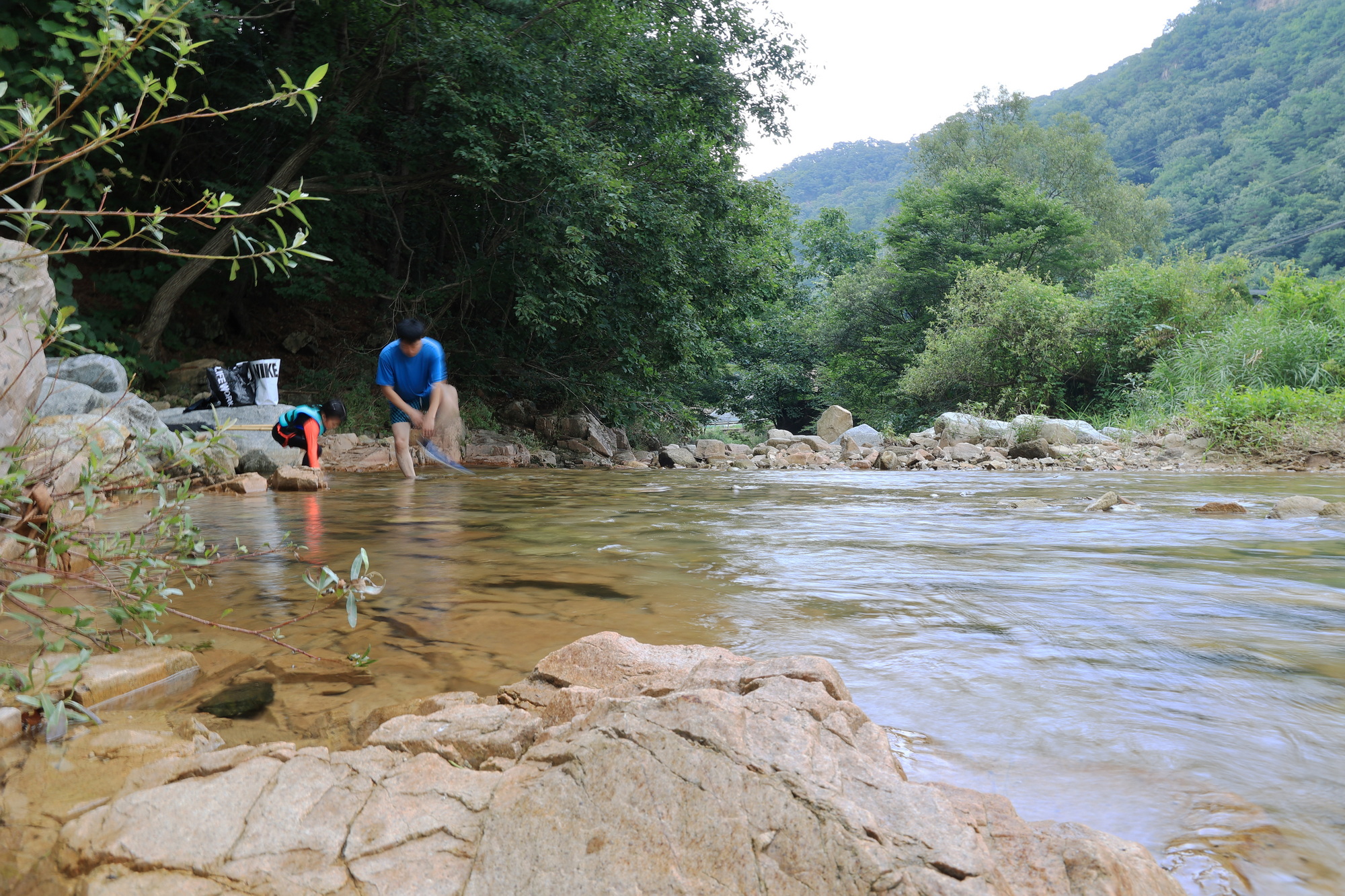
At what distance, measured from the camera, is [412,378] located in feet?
27.5

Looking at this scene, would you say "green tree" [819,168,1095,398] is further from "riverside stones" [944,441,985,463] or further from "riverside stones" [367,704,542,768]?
"riverside stones" [367,704,542,768]

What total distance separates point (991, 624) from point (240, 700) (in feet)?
8.75

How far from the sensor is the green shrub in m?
11.8

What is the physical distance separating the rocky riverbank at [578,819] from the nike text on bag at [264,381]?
36.4ft

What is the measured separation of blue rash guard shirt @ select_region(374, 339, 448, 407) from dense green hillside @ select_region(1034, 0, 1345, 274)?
154 feet

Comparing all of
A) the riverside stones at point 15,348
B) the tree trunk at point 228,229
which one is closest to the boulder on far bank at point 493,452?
the tree trunk at point 228,229

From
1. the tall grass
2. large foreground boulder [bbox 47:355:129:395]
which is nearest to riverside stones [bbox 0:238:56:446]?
large foreground boulder [bbox 47:355:129:395]

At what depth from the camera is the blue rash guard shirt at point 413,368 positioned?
8.26 meters

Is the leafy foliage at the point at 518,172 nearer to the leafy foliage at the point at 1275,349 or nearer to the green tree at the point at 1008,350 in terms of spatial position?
the green tree at the point at 1008,350

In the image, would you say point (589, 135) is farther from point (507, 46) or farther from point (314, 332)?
point (314, 332)

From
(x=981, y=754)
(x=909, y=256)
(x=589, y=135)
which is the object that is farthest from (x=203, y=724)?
(x=909, y=256)

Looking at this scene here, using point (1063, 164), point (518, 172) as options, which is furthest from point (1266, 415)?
point (1063, 164)

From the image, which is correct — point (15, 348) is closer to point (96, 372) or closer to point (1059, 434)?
point (96, 372)

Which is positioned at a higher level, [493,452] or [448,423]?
[448,423]
